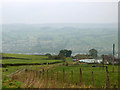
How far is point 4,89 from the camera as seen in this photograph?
1490cm

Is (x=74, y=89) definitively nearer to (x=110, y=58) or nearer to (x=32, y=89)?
(x=32, y=89)

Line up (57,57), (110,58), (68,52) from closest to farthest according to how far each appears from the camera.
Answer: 1. (110,58)
2. (57,57)
3. (68,52)

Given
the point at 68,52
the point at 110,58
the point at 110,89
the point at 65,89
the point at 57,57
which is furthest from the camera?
the point at 68,52

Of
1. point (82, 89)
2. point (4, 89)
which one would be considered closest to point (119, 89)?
point (82, 89)

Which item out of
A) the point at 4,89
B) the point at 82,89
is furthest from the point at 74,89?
the point at 4,89

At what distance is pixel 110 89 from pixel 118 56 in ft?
165

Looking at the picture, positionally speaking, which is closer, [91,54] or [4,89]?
[4,89]

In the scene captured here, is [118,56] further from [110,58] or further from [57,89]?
[57,89]

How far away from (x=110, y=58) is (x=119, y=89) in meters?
47.0

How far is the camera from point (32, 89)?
539 inches

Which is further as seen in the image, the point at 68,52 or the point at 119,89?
the point at 68,52

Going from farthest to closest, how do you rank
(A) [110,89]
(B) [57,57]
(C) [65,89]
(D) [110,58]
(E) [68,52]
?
(E) [68,52], (B) [57,57], (D) [110,58], (C) [65,89], (A) [110,89]

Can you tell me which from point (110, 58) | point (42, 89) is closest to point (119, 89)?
point (42, 89)

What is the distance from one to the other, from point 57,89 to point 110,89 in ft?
11.2
